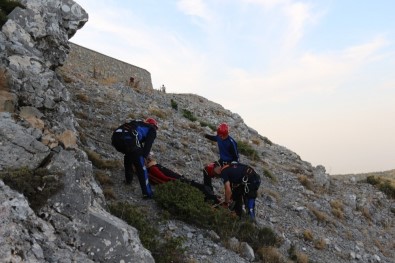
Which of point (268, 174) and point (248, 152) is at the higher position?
point (248, 152)

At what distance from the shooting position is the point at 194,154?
49.3 ft

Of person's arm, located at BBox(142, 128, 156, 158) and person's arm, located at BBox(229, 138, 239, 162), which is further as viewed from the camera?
person's arm, located at BBox(229, 138, 239, 162)

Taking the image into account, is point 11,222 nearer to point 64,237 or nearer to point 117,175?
point 64,237

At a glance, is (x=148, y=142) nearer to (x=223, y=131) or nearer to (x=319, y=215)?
(x=223, y=131)

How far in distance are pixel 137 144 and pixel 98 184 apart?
1.38m

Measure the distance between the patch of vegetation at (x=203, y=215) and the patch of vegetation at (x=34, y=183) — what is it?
362 cm

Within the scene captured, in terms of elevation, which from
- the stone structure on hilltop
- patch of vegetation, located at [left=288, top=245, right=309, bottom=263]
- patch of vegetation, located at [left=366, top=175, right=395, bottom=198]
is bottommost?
patch of vegetation, located at [left=288, top=245, right=309, bottom=263]

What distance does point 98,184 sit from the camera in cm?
813

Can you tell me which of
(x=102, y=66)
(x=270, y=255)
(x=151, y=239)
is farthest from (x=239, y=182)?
(x=102, y=66)

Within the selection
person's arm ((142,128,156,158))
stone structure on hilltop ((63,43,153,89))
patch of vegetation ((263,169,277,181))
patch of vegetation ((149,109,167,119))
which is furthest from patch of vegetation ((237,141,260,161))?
stone structure on hilltop ((63,43,153,89))

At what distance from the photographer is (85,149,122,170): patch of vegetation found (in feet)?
33.2

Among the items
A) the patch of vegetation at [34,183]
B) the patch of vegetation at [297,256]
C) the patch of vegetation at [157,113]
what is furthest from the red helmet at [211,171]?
the patch of vegetation at [157,113]

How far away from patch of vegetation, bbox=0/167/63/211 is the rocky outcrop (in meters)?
0.09

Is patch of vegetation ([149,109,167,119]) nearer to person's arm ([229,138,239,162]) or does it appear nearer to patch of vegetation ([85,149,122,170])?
patch of vegetation ([85,149,122,170])
